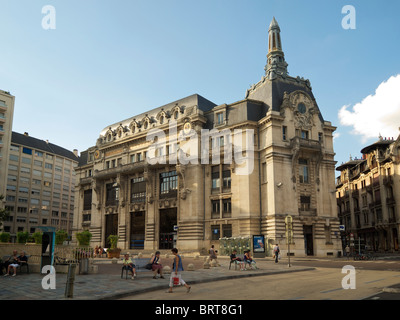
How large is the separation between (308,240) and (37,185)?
254ft

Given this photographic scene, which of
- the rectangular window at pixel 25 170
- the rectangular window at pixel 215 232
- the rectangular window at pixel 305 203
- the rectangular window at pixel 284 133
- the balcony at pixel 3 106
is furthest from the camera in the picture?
the rectangular window at pixel 25 170

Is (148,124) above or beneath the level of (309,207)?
above

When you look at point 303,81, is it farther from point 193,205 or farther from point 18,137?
point 18,137

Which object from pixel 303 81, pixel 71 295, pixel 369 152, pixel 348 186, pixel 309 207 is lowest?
pixel 71 295

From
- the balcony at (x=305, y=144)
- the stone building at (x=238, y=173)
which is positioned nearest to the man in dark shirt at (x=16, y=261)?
the stone building at (x=238, y=173)

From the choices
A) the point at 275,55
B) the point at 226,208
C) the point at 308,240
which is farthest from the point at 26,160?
the point at 308,240

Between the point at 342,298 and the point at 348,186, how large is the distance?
218 feet

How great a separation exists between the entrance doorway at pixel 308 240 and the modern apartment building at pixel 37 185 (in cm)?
6920

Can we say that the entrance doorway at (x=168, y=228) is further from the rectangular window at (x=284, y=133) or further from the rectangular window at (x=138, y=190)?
the rectangular window at (x=284, y=133)

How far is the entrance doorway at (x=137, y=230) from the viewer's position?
50656 millimetres

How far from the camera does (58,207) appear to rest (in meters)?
102

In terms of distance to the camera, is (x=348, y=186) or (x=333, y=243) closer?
(x=333, y=243)

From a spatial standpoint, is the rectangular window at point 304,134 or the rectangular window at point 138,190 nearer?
the rectangular window at point 304,134
